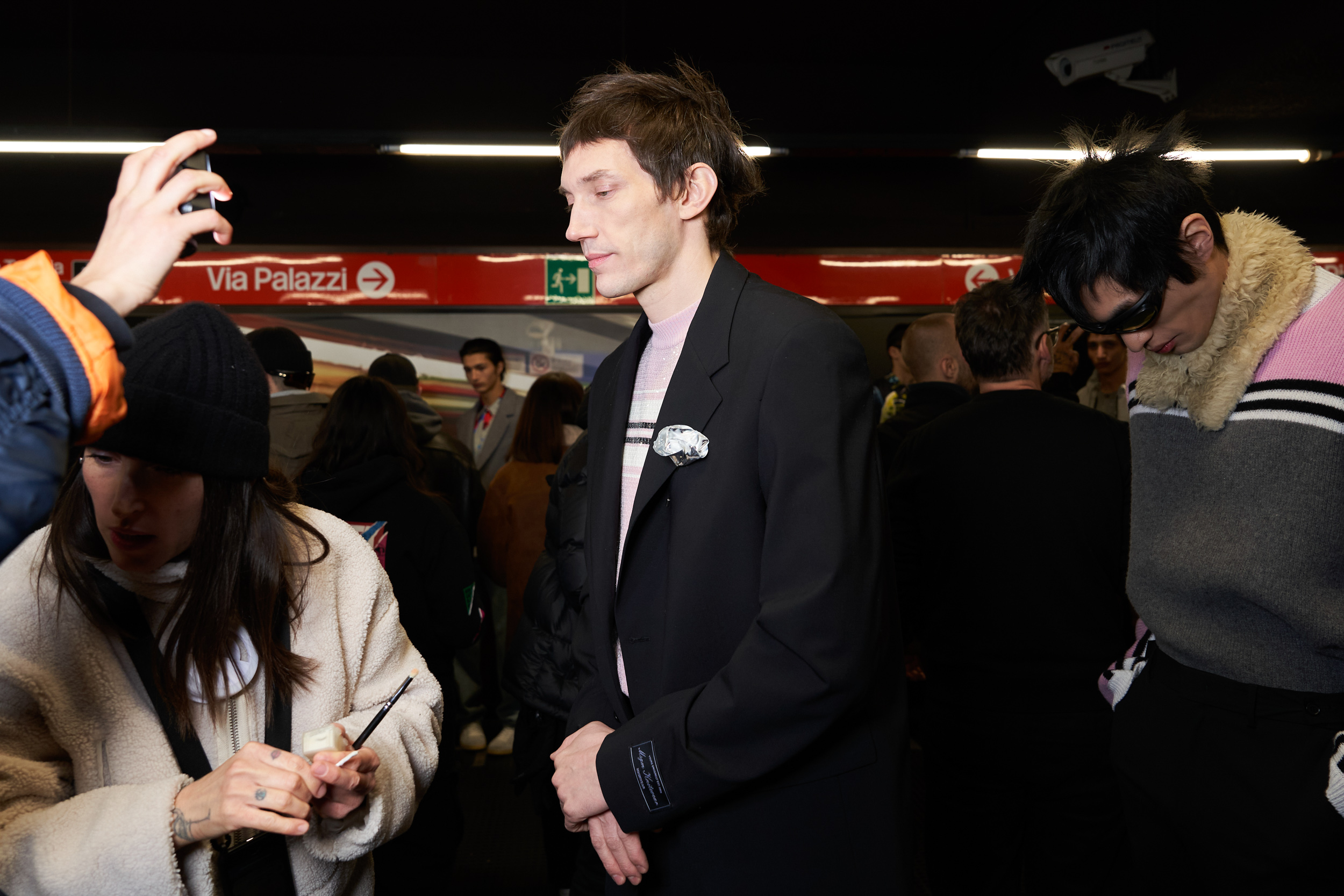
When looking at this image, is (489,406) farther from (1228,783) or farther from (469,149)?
(1228,783)

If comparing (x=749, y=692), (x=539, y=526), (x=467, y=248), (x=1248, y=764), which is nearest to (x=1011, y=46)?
(x=467, y=248)

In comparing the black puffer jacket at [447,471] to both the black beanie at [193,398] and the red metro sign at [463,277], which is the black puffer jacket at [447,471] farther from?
the black beanie at [193,398]

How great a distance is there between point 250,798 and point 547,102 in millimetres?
6182

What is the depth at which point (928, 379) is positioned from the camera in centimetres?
342

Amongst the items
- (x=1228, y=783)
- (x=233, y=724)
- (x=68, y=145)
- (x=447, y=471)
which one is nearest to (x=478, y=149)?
(x=447, y=471)

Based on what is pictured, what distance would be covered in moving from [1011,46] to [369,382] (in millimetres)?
5469

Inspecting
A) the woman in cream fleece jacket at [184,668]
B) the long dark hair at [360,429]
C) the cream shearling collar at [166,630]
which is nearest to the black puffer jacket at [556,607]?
the long dark hair at [360,429]

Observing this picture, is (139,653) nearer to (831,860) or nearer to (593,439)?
(593,439)

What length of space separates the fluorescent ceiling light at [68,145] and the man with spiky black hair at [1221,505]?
4835 millimetres

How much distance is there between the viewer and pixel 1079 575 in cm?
223

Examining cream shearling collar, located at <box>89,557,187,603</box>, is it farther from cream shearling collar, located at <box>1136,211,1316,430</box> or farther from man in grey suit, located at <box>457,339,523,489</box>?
man in grey suit, located at <box>457,339,523,489</box>

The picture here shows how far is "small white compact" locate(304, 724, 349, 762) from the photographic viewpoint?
1.16 metres

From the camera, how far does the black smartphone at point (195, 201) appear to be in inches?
31.7

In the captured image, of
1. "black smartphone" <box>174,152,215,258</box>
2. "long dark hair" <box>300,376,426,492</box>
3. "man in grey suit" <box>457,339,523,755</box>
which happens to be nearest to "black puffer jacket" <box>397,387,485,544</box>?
"man in grey suit" <box>457,339,523,755</box>
